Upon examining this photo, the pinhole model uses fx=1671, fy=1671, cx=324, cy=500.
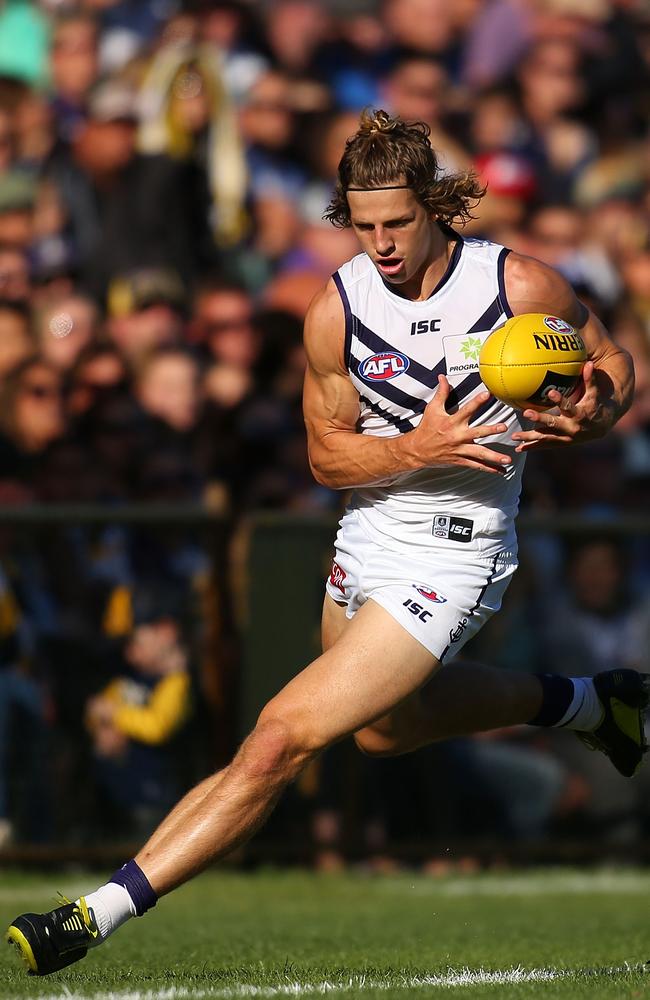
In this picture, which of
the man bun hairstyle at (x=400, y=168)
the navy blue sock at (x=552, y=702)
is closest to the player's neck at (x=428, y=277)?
the man bun hairstyle at (x=400, y=168)

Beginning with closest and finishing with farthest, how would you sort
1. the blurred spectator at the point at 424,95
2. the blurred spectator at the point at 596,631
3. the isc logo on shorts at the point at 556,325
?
the isc logo on shorts at the point at 556,325, the blurred spectator at the point at 596,631, the blurred spectator at the point at 424,95

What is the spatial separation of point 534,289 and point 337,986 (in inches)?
93.3

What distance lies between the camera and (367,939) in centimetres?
675

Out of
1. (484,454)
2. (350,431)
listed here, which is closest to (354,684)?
(484,454)

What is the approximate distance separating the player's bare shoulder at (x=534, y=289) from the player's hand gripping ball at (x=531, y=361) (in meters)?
0.19

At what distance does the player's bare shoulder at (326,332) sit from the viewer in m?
5.69

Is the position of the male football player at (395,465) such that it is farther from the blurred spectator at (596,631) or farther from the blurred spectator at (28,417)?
the blurred spectator at (28,417)

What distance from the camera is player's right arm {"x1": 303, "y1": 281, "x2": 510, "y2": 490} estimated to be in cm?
526

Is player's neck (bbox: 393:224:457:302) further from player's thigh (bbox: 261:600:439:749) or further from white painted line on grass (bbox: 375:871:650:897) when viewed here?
white painted line on grass (bbox: 375:871:650:897)

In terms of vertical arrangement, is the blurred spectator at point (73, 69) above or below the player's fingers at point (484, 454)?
above

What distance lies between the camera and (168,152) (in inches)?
440

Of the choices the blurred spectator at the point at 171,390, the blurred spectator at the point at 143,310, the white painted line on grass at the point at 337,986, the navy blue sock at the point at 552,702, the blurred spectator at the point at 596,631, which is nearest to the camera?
the white painted line on grass at the point at 337,986

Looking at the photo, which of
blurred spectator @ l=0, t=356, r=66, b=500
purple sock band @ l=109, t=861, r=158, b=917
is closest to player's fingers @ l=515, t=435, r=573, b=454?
purple sock band @ l=109, t=861, r=158, b=917

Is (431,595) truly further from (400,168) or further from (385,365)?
(400,168)
